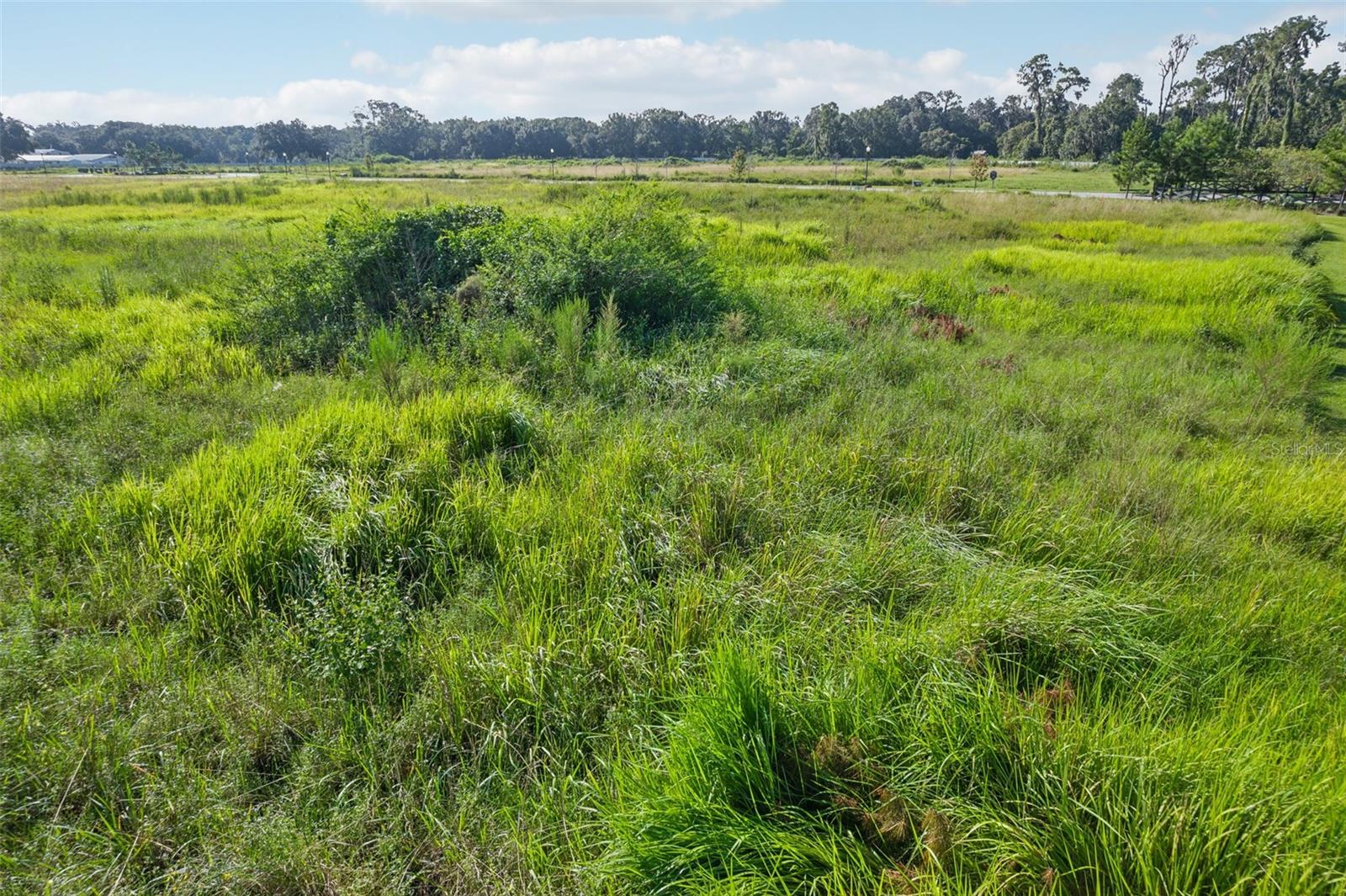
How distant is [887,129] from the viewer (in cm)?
9256

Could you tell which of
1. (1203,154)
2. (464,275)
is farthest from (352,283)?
(1203,154)

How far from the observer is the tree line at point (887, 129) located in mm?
65125

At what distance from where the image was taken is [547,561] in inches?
137

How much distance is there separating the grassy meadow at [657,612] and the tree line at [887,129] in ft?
145

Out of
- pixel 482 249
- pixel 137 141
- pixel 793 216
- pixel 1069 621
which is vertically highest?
pixel 137 141

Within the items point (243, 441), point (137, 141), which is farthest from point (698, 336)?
point (137, 141)

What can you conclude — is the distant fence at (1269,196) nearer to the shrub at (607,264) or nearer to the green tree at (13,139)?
the shrub at (607,264)

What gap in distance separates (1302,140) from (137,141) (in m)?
170

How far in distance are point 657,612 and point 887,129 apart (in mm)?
105340

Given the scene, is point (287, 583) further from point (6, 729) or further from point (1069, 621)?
point (1069, 621)

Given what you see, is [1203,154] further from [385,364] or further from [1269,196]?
[385,364]

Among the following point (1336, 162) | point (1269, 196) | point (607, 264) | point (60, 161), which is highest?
point (60, 161)

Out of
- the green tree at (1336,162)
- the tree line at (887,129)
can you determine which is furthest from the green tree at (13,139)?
the green tree at (1336,162)

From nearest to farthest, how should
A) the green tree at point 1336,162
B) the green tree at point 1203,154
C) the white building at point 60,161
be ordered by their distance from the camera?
the green tree at point 1336,162 < the green tree at point 1203,154 < the white building at point 60,161
